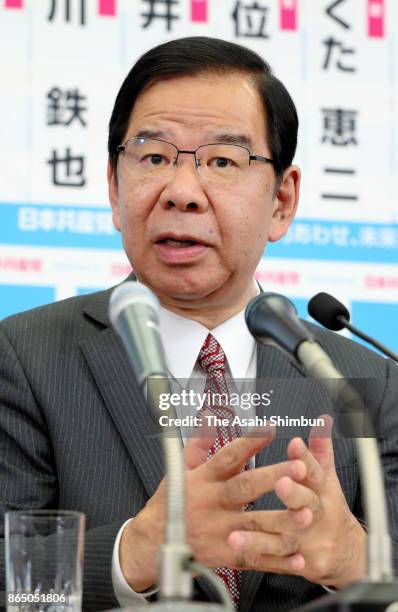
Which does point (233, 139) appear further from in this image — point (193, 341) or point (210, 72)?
point (193, 341)

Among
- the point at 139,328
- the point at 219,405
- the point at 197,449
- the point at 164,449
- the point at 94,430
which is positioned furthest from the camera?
the point at 94,430

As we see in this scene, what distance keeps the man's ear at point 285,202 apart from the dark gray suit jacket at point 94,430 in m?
0.32

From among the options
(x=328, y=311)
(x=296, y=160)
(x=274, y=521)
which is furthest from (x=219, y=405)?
(x=296, y=160)

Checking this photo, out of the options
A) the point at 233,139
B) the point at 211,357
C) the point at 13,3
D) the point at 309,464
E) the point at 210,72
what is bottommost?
the point at 309,464

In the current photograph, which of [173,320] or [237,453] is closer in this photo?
[237,453]

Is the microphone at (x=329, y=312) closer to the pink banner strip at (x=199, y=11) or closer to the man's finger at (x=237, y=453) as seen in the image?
the man's finger at (x=237, y=453)

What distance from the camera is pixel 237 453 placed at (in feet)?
5.41

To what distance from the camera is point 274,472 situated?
5.35 ft

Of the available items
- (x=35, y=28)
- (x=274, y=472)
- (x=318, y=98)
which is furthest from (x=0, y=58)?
(x=274, y=472)

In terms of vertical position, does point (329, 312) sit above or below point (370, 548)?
above

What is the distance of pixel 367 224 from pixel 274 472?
1.91 metres

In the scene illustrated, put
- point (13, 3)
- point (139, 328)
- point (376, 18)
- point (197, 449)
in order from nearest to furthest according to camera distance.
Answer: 1. point (139, 328)
2. point (197, 449)
3. point (13, 3)
4. point (376, 18)

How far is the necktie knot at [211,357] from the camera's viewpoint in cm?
232

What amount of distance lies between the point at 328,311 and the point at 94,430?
2.03 feet
